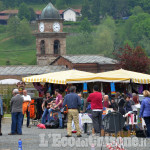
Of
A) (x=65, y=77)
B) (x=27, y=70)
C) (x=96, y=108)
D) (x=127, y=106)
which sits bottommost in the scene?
(x=96, y=108)

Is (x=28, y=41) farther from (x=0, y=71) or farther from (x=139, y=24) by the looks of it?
(x=0, y=71)

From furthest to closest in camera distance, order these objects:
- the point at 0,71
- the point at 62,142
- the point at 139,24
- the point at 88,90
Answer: the point at 139,24, the point at 0,71, the point at 88,90, the point at 62,142

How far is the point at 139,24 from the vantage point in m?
184

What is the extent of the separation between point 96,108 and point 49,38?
212 ft

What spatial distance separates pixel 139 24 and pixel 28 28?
2739 cm

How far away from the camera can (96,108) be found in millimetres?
23531

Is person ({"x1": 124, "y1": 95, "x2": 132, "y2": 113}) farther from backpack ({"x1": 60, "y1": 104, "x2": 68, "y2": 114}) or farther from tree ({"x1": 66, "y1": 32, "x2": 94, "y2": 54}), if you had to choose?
tree ({"x1": 66, "y1": 32, "x2": 94, "y2": 54})

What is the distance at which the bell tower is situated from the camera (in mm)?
87062

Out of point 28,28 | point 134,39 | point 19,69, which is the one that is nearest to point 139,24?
point 134,39

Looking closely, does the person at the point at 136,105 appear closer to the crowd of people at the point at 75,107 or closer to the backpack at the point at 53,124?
the crowd of people at the point at 75,107

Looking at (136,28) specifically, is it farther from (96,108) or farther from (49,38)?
(96,108)

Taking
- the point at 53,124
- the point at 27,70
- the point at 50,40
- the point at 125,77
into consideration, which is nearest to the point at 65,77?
the point at 125,77

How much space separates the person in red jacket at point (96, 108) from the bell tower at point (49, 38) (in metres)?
62.6

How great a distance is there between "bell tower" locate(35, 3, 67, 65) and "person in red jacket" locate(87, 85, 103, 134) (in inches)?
2465
